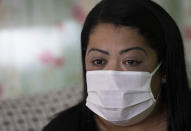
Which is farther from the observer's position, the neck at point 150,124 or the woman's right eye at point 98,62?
the neck at point 150,124

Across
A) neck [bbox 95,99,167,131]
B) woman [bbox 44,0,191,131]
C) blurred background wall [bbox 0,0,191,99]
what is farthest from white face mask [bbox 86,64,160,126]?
blurred background wall [bbox 0,0,191,99]

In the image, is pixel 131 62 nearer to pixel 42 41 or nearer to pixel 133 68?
pixel 133 68

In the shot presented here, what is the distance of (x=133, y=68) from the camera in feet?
3.85

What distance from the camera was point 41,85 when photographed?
2.37 m

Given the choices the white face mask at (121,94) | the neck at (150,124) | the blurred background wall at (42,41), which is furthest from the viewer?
the blurred background wall at (42,41)

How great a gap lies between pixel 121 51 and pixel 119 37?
0.17 feet

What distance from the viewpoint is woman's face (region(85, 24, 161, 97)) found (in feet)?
3.80

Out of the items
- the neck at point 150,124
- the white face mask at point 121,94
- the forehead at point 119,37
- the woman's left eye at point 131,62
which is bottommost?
the neck at point 150,124

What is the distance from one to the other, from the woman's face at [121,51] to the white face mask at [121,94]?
1.2 inches

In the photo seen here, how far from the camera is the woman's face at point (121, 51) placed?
3.80 feet

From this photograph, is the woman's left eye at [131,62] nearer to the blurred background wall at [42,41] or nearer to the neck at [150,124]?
the neck at [150,124]

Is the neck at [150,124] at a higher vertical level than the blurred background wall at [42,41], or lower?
lower

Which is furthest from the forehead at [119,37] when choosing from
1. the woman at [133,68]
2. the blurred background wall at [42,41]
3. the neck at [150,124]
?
the blurred background wall at [42,41]

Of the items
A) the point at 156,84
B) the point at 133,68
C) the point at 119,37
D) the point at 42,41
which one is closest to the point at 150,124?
the point at 156,84
